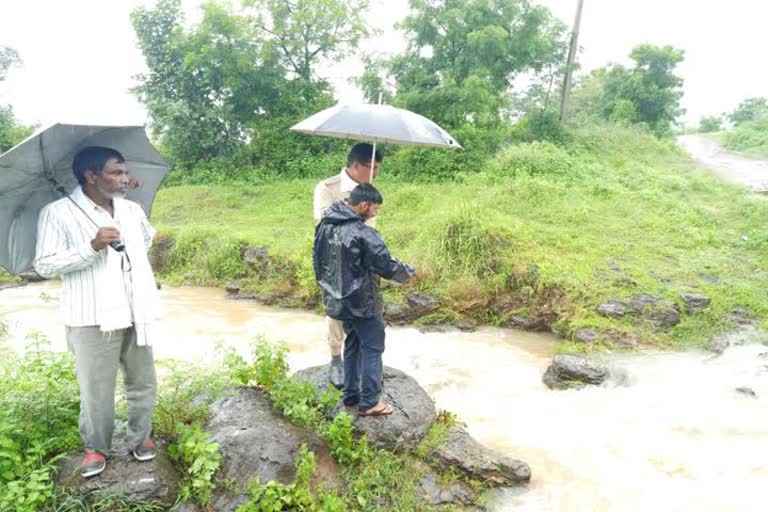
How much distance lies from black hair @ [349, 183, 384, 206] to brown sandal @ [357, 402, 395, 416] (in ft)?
5.13

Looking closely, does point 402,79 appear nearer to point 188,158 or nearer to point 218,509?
point 188,158

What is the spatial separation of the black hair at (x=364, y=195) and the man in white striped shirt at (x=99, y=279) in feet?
4.38

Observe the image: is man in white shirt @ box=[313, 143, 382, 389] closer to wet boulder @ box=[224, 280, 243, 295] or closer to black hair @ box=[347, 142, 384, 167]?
black hair @ box=[347, 142, 384, 167]

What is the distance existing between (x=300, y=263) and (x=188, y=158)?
A: 40.0 feet

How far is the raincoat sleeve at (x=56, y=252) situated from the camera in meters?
2.81

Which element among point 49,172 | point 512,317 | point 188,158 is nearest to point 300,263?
point 512,317

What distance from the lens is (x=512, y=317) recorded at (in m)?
8.05

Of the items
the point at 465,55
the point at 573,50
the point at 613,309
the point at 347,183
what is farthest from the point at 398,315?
the point at 573,50

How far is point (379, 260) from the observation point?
141 inches

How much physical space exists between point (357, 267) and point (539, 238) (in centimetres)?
650

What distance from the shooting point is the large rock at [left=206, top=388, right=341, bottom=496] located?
362 centimetres

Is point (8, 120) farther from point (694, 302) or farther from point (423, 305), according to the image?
point (694, 302)

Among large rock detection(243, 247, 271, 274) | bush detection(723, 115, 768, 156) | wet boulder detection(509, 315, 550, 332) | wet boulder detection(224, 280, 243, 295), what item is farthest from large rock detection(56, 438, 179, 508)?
bush detection(723, 115, 768, 156)

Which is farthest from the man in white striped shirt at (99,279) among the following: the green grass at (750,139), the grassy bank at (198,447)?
the green grass at (750,139)
